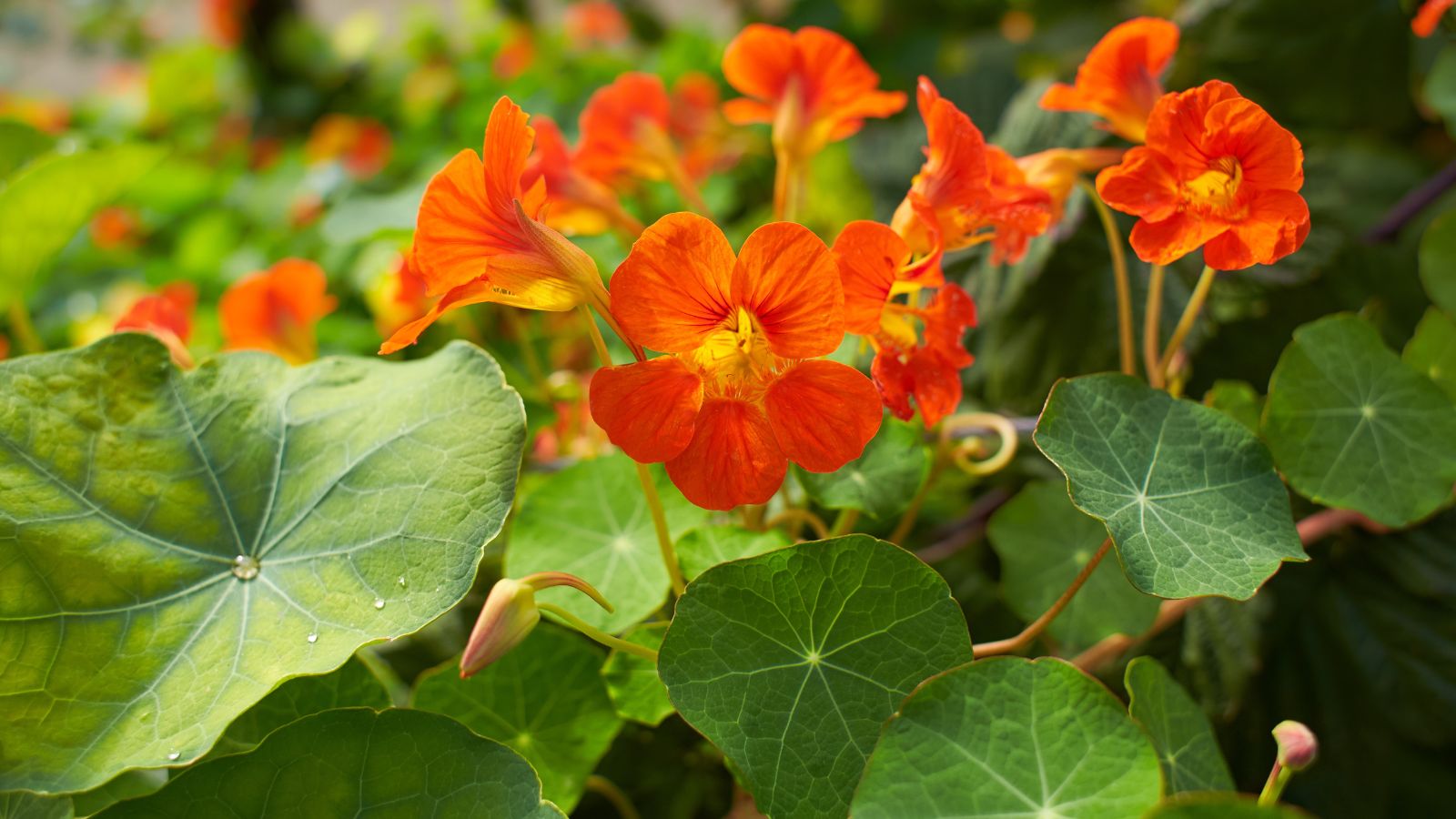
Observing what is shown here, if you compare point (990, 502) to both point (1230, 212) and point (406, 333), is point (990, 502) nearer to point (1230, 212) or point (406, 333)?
point (1230, 212)

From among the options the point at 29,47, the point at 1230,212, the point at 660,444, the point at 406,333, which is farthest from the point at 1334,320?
the point at 29,47

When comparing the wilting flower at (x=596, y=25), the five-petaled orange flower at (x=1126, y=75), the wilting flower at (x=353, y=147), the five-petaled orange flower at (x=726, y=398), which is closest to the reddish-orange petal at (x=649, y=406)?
the five-petaled orange flower at (x=726, y=398)

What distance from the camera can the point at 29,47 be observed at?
11.7 ft

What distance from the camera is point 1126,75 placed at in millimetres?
566

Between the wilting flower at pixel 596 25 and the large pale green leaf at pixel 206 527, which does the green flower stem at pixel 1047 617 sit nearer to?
the large pale green leaf at pixel 206 527

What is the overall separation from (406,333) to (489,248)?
0.06 meters

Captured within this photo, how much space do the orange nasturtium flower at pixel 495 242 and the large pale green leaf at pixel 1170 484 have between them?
10.9 inches

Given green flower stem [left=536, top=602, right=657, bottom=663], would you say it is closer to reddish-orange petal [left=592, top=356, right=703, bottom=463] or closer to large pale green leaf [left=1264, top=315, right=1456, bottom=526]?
reddish-orange petal [left=592, top=356, right=703, bottom=463]

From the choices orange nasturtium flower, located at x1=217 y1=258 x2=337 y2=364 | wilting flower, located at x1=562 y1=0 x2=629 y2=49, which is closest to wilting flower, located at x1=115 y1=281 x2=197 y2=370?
orange nasturtium flower, located at x1=217 y1=258 x2=337 y2=364

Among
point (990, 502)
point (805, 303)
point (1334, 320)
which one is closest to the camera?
point (805, 303)

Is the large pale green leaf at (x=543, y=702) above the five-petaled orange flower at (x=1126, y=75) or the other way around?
the other way around

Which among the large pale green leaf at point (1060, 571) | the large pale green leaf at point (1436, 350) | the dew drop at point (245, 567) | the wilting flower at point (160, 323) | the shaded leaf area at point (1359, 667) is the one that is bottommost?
the shaded leaf area at point (1359, 667)

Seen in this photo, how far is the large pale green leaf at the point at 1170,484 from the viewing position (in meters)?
0.47

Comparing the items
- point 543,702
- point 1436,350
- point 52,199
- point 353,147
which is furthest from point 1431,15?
point 353,147
